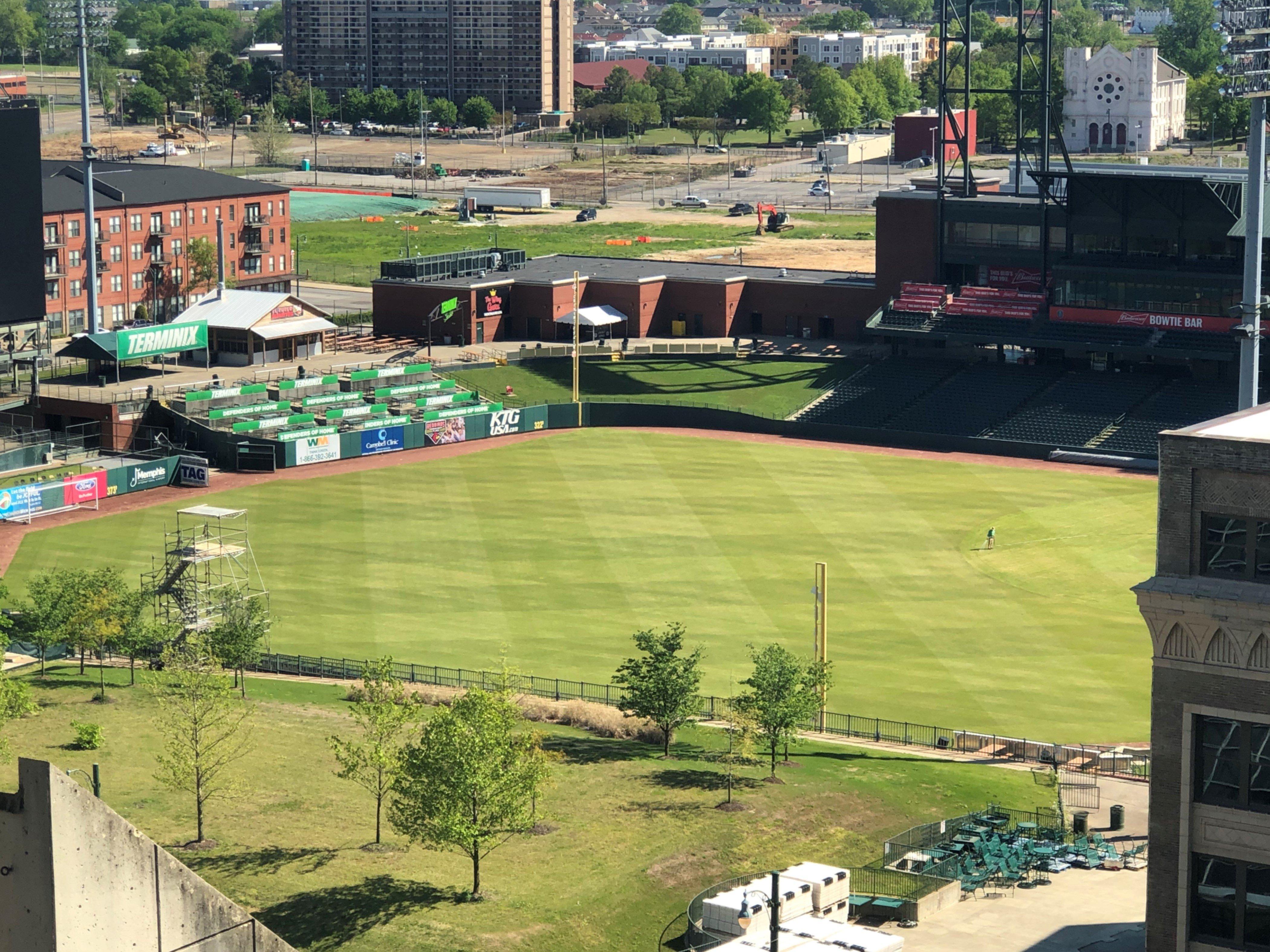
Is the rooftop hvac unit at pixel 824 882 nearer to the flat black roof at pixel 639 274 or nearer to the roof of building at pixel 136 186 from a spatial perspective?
the flat black roof at pixel 639 274

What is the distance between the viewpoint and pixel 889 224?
121688 millimetres

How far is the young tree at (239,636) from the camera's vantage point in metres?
61.8

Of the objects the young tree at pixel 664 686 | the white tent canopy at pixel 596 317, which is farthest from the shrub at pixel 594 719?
the white tent canopy at pixel 596 317

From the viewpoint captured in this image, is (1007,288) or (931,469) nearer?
(931,469)

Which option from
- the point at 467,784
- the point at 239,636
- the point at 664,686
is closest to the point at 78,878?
→ the point at 467,784

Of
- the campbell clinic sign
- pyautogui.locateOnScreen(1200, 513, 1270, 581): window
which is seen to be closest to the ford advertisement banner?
the campbell clinic sign

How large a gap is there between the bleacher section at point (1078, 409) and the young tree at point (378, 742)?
6008 centimetres

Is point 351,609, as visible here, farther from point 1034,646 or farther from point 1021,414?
point 1021,414

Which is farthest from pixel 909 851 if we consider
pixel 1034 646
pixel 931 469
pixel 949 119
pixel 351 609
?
pixel 949 119

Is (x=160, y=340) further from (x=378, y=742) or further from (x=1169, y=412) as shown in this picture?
(x=378, y=742)

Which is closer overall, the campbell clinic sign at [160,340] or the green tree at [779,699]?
the green tree at [779,699]

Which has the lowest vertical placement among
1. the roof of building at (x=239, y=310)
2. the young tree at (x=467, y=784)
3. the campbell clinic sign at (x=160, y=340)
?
the young tree at (x=467, y=784)

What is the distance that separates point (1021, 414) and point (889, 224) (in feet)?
63.6

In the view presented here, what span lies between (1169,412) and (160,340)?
56.5 meters
